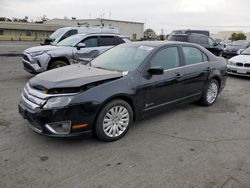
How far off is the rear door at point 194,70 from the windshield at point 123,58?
38.9 inches

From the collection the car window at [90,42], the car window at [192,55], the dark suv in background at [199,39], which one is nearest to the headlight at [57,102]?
the car window at [192,55]

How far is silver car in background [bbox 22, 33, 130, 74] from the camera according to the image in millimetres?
7664

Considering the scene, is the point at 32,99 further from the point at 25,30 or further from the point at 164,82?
the point at 25,30

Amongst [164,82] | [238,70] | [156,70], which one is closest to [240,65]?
[238,70]

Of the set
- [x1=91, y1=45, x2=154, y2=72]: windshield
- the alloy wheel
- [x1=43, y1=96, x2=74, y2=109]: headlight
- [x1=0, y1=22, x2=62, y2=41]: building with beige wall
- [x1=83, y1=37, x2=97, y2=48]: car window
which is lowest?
the alloy wheel

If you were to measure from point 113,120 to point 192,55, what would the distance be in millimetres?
2496

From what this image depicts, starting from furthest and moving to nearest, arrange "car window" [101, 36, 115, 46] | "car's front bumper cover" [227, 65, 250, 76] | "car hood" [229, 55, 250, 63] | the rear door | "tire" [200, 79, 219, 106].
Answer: "car hood" [229, 55, 250, 63] → "car's front bumper cover" [227, 65, 250, 76] → "car window" [101, 36, 115, 46] → "tire" [200, 79, 219, 106] → the rear door

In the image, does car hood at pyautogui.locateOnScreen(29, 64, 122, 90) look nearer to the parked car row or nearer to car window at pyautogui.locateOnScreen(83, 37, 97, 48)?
car window at pyautogui.locateOnScreen(83, 37, 97, 48)

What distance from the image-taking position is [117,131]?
382cm

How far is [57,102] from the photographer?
328 centimetres

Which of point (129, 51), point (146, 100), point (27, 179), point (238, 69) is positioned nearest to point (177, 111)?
point (146, 100)

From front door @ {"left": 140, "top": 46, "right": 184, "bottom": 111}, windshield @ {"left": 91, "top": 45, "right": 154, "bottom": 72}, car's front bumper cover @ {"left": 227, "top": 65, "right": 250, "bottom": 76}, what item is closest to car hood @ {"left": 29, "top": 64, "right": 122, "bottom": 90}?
windshield @ {"left": 91, "top": 45, "right": 154, "bottom": 72}

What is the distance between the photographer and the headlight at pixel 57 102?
Answer: 3262 millimetres

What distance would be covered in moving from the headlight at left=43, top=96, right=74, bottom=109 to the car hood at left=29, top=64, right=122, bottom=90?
0.18m
